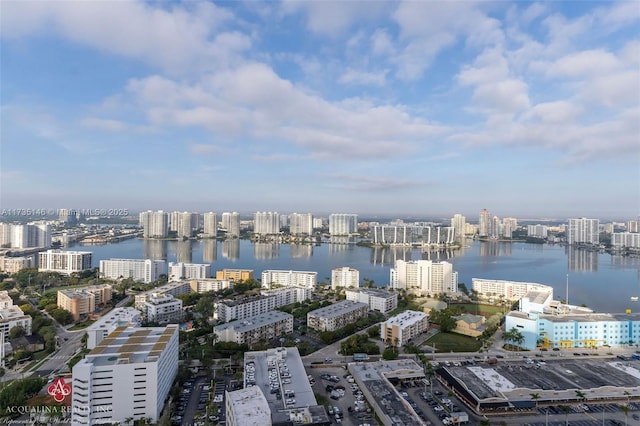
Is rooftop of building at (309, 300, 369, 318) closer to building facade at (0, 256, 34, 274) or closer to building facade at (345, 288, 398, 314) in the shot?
building facade at (345, 288, 398, 314)

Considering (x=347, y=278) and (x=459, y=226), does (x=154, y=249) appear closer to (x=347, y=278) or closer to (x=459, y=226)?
(x=347, y=278)

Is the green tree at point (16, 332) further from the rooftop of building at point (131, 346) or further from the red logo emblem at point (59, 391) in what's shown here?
the red logo emblem at point (59, 391)

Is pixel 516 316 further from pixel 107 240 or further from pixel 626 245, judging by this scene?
pixel 107 240

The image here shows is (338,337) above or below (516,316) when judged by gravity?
below

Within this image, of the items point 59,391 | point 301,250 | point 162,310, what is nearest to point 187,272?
point 162,310

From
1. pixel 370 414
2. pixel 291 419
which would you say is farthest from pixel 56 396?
pixel 370 414

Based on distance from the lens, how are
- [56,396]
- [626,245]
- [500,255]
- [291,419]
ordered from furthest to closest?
[626,245] < [500,255] < [56,396] < [291,419]

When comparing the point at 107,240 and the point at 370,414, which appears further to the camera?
the point at 107,240

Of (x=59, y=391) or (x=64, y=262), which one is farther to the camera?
(x=64, y=262)
